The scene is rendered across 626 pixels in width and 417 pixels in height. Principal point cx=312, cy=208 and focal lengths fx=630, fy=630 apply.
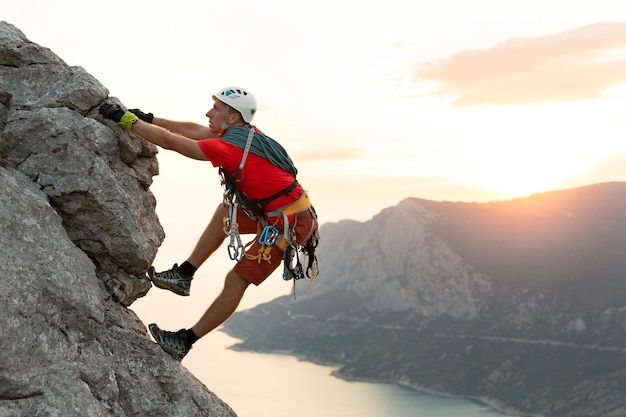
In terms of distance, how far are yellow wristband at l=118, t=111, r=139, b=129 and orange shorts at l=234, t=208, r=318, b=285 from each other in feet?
6.23

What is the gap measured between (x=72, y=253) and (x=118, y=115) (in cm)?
195

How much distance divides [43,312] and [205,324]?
232 cm

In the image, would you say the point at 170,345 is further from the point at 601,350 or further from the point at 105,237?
the point at 601,350

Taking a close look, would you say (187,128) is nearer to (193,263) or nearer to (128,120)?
(128,120)

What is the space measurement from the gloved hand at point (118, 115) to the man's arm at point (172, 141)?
0.13m

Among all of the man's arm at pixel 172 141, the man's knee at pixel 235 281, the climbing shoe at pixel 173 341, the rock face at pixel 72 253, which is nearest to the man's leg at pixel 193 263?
the rock face at pixel 72 253

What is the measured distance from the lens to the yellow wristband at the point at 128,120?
27.5 feet

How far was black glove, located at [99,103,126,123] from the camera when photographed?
27.5 ft

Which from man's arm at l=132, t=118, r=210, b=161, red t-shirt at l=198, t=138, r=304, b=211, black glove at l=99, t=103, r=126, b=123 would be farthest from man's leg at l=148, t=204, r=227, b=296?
black glove at l=99, t=103, r=126, b=123

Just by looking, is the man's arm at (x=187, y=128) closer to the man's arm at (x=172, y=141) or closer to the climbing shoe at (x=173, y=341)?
the man's arm at (x=172, y=141)

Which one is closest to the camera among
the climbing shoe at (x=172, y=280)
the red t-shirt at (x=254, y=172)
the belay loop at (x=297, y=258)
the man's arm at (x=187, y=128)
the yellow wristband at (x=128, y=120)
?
the red t-shirt at (x=254, y=172)

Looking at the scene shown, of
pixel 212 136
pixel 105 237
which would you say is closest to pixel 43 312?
pixel 105 237

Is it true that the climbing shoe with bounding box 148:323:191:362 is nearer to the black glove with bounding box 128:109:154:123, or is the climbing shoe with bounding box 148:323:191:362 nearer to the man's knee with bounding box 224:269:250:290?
the man's knee with bounding box 224:269:250:290

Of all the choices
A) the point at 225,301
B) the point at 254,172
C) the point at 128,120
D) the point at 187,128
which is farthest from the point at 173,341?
the point at 187,128
